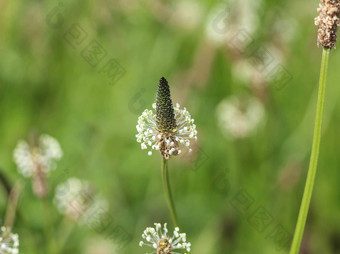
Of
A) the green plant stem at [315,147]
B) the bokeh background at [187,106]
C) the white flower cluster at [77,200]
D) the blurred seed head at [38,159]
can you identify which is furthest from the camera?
the bokeh background at [187,106]

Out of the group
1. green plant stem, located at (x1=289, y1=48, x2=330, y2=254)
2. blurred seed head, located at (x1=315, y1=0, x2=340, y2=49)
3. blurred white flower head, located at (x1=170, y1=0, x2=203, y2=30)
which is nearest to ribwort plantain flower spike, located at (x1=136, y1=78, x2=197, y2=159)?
green plant stem, located at (x1=289, y1=48, x2=330, y2=254)

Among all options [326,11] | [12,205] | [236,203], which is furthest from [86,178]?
[326,11]

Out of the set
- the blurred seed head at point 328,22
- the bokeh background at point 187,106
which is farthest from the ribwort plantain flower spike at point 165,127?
the bokeh background at point 187,106

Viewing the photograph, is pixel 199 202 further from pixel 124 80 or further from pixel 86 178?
pixel 124 80

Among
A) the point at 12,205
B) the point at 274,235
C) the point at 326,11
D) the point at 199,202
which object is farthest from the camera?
the point at 199,202

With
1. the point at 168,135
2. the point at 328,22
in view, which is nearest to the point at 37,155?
the point at 168,135

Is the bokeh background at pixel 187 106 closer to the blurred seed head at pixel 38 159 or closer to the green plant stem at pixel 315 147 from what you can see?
the blurred seed head at pixel 38 159

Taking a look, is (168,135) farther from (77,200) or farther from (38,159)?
(77,200)

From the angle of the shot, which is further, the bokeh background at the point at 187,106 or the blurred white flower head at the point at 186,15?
the blurred white flower head at the point at 186,15

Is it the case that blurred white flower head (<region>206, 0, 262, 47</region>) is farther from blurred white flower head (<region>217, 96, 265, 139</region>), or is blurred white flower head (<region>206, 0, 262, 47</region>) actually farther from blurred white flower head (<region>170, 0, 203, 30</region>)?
blurred white flower head (<region>170, 0, 203, 30</region>)
